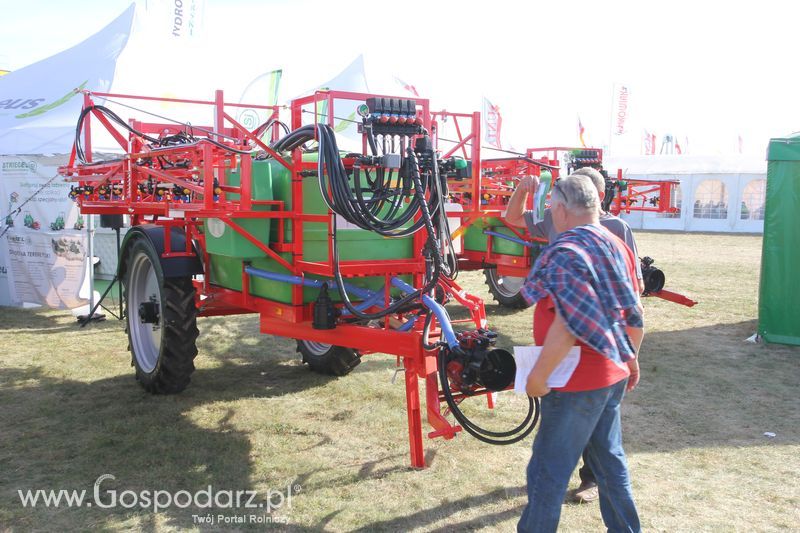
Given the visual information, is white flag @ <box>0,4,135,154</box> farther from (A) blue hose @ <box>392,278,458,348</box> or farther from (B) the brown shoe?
(B) the brown shoe

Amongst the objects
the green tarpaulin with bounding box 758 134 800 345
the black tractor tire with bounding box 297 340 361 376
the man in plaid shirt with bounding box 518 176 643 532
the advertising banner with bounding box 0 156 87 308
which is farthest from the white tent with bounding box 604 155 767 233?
the man in plaid shirt with bounding box 518 176 643 532

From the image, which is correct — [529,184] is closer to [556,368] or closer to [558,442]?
[556,368]

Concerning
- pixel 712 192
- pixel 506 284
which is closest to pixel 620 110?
pixel 712 192

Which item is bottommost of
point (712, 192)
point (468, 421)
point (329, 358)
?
point (329, 358)

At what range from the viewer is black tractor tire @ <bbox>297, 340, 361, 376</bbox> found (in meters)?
5.60

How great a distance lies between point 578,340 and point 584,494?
146cm

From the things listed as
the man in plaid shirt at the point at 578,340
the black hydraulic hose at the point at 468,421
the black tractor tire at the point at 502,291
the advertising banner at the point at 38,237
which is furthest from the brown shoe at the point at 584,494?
the advertising banner at the point at 38,237

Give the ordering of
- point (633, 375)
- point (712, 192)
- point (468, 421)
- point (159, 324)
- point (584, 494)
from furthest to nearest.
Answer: point (712, 192) < point (159, 324) < point (584, 494) < point (468, 421) < point (633, 375)

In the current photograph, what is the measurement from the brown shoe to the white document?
132cm

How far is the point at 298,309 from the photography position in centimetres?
407

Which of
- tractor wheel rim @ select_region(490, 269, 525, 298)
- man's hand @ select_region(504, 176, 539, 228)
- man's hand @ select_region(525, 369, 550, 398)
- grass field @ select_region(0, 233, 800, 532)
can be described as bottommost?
grass field @ select_region(0, 233, 800, 532)

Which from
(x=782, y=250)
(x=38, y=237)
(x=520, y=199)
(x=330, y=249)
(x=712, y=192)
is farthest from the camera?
(x=712, y=192)

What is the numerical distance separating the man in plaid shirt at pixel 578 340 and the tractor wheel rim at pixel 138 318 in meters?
3.78

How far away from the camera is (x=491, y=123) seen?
2094 cm
